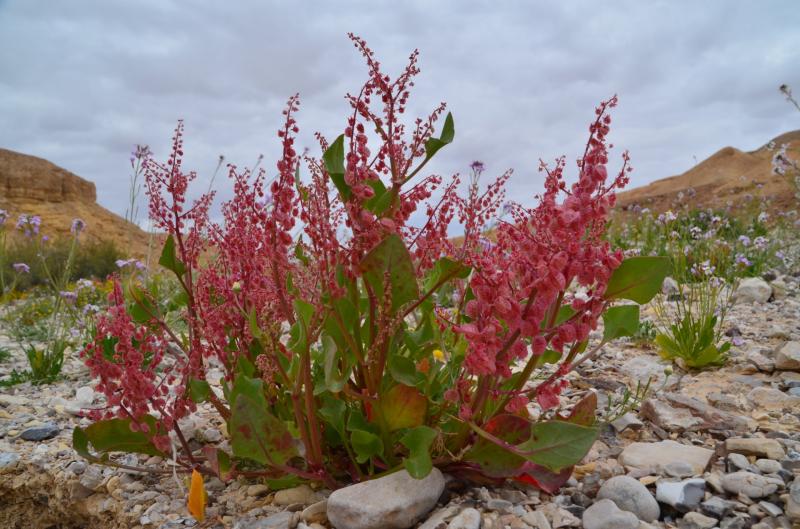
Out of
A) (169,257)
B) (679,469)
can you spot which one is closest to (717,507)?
(679,469)

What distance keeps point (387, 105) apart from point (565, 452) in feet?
3.72

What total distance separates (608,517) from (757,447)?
0.87 meters

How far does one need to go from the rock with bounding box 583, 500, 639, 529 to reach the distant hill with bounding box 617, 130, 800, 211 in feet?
46.1

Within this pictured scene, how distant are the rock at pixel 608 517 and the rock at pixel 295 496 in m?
0.98

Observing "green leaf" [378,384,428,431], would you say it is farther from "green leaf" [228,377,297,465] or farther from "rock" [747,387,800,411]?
"rock" [747,387,800,411]

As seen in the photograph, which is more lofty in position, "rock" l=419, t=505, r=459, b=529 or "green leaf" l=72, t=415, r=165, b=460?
"green leaf" l=72, t=415, r=165, b=460

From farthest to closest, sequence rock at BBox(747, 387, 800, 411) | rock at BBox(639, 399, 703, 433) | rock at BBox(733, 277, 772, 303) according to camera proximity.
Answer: rock at BBox(733, 277, 772, 303)
rock at BBox(747, 387, 800, 411)
rock at BBox(639, 399, 703, 433)

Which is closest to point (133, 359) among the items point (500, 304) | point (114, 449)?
point (114, 449)

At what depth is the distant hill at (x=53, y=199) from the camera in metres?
17.4

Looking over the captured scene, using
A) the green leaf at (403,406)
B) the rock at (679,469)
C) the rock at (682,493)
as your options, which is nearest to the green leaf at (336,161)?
the green leaf at (403,406)

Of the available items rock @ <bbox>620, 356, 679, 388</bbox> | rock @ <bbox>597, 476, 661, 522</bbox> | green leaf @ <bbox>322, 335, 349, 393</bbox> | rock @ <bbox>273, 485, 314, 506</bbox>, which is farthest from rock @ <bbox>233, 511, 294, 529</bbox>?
rock @ <bbox>620, 356, 679, 388</bbox>

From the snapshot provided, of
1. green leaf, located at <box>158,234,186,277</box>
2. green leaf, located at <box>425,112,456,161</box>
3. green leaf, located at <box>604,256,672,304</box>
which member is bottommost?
green leaf, located at <box>604,256,672,304</box>

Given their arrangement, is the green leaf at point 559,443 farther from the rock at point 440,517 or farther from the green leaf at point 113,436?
the green leaf at point 113,436

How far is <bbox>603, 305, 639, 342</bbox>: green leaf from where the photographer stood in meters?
2.05
